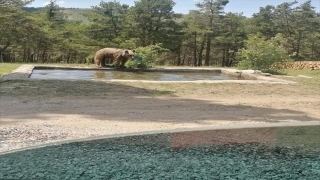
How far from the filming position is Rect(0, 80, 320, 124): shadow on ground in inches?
218

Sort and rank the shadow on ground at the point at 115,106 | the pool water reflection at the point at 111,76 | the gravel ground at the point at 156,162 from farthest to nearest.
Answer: the pool water reflection at the point at 111,76 → the shadow on ground at the point at 115,106 → the gravel ground at the point at 156,162

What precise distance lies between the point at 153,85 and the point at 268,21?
20396mm

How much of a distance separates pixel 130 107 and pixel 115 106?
240mm

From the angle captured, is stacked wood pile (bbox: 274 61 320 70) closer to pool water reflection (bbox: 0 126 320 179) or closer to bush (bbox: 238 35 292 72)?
bush (bbox: 238 35 292 72)

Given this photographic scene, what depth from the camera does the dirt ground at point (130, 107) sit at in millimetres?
4727

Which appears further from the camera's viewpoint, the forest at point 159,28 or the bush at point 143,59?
the forest at point 159,28

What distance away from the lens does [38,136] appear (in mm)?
4250

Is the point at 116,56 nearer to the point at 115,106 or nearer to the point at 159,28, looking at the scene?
the point at 115,106

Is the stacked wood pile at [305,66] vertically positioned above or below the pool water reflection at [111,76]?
above

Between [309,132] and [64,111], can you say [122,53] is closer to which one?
[64,111]

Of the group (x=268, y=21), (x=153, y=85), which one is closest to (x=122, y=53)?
(x=153, y=85)

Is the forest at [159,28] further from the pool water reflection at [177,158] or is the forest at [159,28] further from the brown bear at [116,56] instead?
the pool water reflection at [177,158]

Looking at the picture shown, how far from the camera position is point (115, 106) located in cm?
634

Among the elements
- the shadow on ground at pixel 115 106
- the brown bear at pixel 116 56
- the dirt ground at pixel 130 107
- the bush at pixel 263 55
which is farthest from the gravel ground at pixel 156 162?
the bush at pixel 263 55
